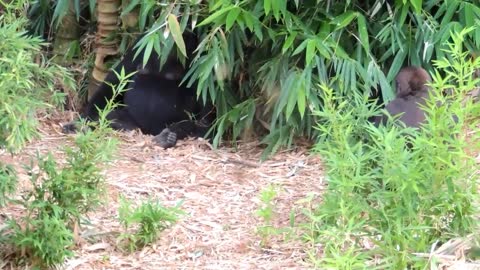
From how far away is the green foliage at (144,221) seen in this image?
370 cm

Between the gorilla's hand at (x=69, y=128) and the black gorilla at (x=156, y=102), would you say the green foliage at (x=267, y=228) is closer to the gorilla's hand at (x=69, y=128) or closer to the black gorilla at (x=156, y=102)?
the black gorilla at (x=156, y=102)

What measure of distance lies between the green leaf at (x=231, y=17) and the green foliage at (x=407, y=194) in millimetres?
1006

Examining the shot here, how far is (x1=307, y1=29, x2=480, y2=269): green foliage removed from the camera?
328cm

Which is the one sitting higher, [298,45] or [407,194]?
[298,45]

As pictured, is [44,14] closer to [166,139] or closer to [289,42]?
[166,139]

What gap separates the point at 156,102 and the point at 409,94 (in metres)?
1.66

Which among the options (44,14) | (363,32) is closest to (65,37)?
(44,14)

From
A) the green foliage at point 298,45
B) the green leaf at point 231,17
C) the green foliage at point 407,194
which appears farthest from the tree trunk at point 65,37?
the green foliage at point 407,194

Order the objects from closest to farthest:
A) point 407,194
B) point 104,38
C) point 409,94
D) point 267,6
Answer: point 407,194 < point 267,6 < point 409,94 < point 104,38

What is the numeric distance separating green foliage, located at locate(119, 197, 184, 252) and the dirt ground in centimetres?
4

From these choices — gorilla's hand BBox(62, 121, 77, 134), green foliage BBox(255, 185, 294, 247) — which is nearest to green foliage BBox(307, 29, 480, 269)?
green foliage BBox(255, 185, 294, 247)

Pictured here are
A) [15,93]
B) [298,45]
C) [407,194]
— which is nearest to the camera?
[15,93]

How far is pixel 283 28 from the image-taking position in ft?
15.5

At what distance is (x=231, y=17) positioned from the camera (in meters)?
4.47
